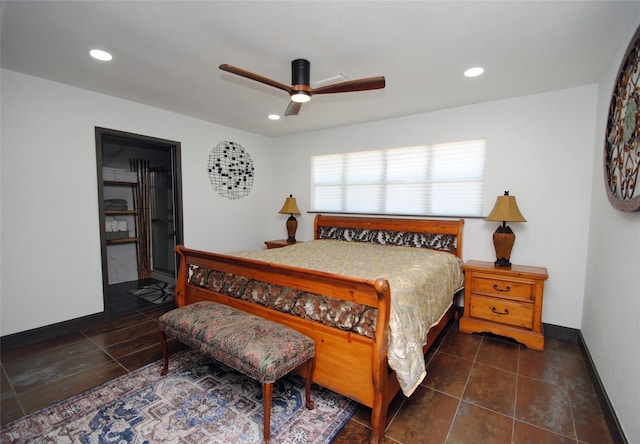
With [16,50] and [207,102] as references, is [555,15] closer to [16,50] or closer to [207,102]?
[207,102]

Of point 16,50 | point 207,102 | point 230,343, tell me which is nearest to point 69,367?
point 230,343

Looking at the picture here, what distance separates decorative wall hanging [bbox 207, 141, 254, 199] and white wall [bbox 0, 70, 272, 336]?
0.85 m

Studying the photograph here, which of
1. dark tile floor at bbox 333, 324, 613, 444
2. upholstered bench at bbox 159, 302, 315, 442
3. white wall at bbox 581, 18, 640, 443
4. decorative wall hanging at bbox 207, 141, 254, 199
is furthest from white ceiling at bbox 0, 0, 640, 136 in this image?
dark tile floor at bbox 333, 324, 613, 444

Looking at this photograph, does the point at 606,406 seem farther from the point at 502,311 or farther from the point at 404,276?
the point at 404,276

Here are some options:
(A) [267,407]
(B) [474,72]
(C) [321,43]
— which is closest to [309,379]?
(A) [267,407]

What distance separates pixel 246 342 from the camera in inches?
70.0

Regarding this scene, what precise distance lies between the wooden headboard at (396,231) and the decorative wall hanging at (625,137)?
1.54 meters

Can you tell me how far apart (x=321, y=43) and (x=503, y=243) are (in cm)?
261

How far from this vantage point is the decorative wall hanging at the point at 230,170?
436 cm

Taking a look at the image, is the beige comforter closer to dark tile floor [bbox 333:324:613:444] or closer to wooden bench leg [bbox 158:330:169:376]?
dark tile floor [bbox 333:324:613:444]

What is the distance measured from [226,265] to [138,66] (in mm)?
1859

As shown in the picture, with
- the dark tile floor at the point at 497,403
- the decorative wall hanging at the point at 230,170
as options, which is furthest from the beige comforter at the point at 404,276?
the decorative wall hanging at the point at 230,170

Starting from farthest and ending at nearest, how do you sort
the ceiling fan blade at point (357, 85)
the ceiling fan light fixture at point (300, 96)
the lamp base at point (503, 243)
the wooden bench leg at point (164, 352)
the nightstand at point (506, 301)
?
the lamp base at point (503, 243), the nightstand at point (506, 301), the wooden bench leg at point (164, 352), the ceiling fan light fixture at point (300, 96), the ceiling fan blade at point (357, 85)

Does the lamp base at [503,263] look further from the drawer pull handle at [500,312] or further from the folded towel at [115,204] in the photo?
the folded towel at [115,204]
